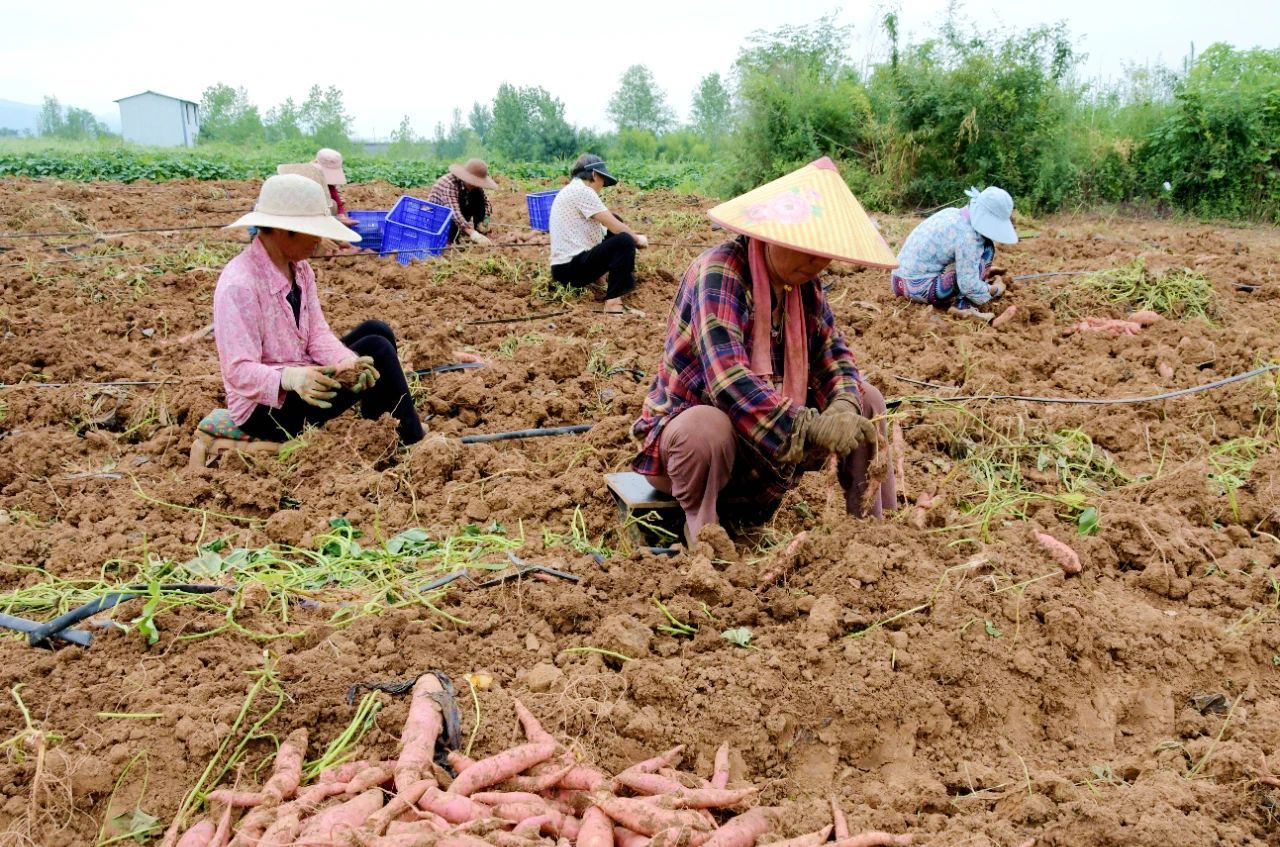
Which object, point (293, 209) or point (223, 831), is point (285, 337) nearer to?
point (293, 209)

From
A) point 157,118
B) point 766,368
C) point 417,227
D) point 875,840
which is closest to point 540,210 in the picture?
point 417,227

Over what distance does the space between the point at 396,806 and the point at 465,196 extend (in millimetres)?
7682

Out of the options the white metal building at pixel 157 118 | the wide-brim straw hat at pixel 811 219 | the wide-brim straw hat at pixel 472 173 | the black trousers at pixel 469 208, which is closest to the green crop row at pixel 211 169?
the black trousers at pixel 469 208

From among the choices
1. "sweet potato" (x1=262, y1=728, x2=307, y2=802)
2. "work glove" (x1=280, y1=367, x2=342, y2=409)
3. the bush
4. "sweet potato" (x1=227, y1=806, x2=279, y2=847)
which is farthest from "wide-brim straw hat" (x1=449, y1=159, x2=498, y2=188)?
the bush

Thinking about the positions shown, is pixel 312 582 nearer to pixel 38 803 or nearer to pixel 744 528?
pixel 38 803

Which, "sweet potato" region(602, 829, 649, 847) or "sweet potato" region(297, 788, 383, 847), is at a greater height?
"sweet potato" region(297, 788, 383, 847)

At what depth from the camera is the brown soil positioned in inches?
81.4

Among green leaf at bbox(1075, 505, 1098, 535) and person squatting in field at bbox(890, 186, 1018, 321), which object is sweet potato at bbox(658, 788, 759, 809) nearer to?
green leaf at bbox(1075, 505, 1098, 535)

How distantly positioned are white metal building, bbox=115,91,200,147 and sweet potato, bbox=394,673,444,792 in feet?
175

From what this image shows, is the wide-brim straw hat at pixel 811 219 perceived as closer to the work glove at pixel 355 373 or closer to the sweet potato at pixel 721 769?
the sweet potato at pixel 721 769

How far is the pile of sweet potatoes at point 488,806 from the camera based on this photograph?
173 cm

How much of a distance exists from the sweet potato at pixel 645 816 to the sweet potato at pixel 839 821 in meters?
0.28

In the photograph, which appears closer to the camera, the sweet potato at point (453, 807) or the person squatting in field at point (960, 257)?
the sweet potato at point (453, 807)

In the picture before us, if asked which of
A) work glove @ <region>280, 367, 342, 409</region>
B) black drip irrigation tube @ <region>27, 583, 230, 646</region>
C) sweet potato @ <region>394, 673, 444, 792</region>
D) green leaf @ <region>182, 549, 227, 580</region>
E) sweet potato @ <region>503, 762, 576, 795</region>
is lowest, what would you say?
sweet potato @ <region>503, 762, 576, 795</region>
